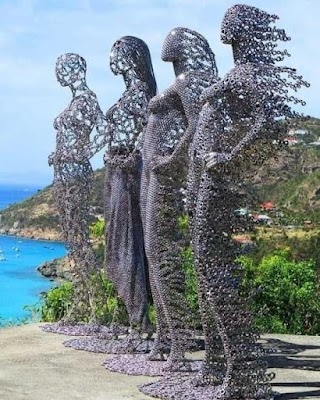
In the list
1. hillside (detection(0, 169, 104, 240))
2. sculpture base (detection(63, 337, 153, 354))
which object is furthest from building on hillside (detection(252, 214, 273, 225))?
hillside (detection(0, 169, 104, 240))

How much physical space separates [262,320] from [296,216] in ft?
61.6

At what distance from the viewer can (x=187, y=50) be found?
7.20 meters

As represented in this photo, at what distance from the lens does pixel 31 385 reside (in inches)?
261

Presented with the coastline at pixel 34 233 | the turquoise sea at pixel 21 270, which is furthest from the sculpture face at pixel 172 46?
the coastline at pixel 34 233

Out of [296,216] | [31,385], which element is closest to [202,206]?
[31,385]

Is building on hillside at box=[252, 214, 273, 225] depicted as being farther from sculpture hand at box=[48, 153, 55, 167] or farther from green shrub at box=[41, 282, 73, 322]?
green shrub at box=[41, 282, 73, 322]

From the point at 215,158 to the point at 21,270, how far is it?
4419 centimetres

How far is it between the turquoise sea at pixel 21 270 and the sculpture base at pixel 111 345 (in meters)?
17.5

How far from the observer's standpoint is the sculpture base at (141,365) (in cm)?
715

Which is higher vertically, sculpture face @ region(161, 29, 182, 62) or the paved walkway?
sculpture face @ region(161, 29, 182, 62)

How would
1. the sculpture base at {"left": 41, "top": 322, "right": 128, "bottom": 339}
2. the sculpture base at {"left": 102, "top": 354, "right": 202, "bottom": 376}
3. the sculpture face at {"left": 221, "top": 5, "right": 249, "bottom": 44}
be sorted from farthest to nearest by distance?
the sculpture base at {"left": 41, "top": 322, "right": 128, "bottom": 339} < the sculpture base at {"left": 102, "top": 354, "right": 202, "bottom": 376} < the sculpture face at {"left": 221, "top": 5, "right": 249, "bottom": 44}

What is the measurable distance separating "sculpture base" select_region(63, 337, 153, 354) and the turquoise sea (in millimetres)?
17503

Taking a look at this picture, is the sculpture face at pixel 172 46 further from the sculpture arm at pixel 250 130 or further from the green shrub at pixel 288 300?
the green shrub at pixel 288 300

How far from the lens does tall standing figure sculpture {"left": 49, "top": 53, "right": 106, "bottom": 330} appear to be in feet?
30.1
